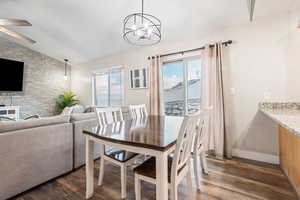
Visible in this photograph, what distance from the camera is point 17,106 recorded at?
4215mm

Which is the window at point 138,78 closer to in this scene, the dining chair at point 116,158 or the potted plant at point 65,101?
the dining chair at point 116,158

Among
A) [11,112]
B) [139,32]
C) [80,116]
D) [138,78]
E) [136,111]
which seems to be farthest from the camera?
[11,112]

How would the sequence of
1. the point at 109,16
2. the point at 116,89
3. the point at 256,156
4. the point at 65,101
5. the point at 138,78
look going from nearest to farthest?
1. the point at 256,156
2. the point at 109,16
3. the point at 138,78
4. the point at 116,89
5. the point at 65,101

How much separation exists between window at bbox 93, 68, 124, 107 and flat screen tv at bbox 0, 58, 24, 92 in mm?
2208

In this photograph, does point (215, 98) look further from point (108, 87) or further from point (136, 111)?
point (108, 87)

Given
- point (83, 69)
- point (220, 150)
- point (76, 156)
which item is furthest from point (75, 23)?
point (220, 150)

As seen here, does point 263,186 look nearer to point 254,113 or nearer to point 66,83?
point 254,113

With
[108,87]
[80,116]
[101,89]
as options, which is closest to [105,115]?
[80,116]

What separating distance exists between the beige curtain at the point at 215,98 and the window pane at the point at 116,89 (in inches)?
101

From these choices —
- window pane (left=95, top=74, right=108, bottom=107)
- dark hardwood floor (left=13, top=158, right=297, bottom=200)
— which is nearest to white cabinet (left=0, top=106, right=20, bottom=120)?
window pane (left=95, top=74, right=108, bottom=107)

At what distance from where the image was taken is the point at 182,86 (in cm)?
317

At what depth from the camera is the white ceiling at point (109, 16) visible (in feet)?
7.23

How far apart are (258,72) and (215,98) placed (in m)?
0.80

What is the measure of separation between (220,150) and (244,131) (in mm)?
546
